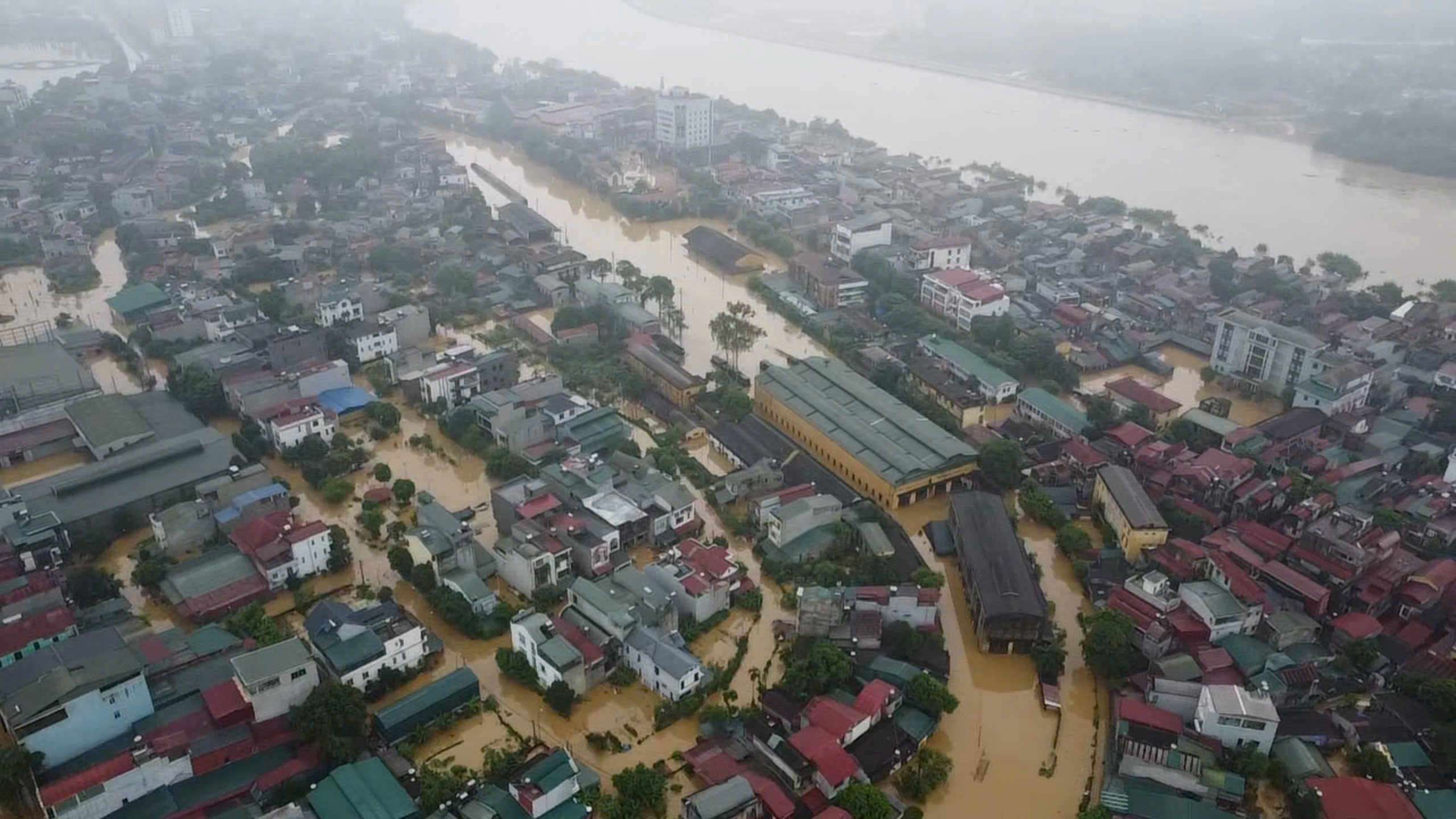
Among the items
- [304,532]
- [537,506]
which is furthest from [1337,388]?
[304,532]

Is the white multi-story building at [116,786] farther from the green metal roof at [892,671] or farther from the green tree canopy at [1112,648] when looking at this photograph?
the green tree canopy at [1112,648]

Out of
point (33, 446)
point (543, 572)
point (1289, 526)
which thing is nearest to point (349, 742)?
point (543, 572)

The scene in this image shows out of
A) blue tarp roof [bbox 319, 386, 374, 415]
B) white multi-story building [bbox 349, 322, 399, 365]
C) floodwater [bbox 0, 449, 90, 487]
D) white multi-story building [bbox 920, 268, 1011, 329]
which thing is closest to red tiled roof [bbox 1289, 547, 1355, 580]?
white multi-story building [bbox 920, 268, 1011, 329]

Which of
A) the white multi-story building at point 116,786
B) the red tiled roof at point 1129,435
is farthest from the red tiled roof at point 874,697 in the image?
the red tiled roof at point 1129,435

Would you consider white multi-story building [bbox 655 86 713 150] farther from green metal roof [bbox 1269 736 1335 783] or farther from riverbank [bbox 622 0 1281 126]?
green metal roof [bbox 1269 736 1335 783]

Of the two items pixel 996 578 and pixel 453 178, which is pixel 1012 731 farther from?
pixel 453 178

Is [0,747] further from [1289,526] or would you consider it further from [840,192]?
[840,192]
